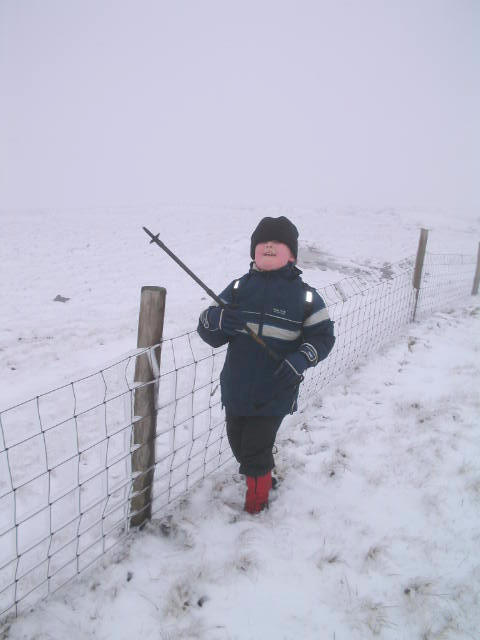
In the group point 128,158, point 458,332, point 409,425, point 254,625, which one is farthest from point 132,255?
point 128,158

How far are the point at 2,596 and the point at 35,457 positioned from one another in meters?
1.71

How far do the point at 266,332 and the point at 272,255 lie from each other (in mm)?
521

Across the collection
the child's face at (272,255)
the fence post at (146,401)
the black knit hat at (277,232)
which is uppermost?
the black knit hat at (277,232)

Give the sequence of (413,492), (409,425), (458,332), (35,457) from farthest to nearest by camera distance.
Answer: (458,332) < (409,425) < (35,457) < (413,492)

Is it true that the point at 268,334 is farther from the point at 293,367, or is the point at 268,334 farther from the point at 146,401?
the point at 146,401

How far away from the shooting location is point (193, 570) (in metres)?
2.42

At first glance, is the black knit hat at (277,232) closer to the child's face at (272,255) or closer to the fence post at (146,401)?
the child's face at (272,255)

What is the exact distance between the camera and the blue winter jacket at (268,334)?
8.55ft

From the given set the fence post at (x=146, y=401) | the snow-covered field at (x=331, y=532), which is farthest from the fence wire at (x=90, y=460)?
the snow-covered field at (x=331, y=532)

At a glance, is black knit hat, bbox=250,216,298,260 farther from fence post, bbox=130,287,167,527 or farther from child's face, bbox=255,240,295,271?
fence post, bbox=130,287,167,527

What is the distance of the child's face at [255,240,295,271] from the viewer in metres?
2.61

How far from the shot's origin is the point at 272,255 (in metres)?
2.62

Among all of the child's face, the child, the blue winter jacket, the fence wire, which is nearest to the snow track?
the fence wire

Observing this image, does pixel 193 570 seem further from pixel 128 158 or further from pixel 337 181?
pixel 128 158
